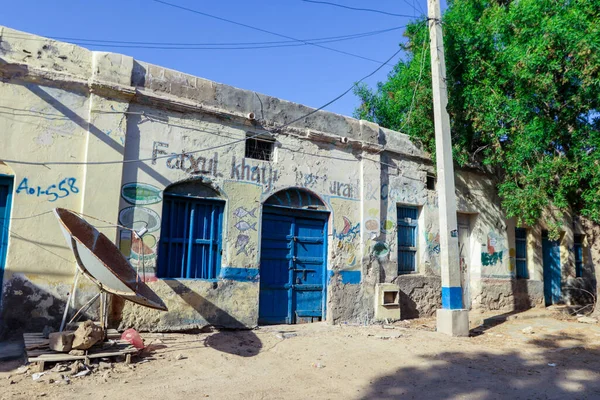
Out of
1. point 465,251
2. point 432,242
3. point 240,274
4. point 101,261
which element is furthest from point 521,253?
point 101,261

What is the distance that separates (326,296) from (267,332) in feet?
4.97

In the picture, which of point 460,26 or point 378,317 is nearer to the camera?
point 378,317

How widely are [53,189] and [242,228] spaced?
9.36 feet

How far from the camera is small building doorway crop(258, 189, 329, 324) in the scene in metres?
7.73

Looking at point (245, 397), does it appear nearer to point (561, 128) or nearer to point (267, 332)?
point (267, 332)

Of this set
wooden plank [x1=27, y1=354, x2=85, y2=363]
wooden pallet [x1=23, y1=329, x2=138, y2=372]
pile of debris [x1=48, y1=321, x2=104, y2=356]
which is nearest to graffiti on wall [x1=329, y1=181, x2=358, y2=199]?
wooden pallet [x1=23, y1=329, x2=138, y2=372]

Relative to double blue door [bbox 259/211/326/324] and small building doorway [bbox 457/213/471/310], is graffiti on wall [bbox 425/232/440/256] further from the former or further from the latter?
double blue door [bbox 259/211/326/324]

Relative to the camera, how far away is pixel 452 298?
7.76 meters

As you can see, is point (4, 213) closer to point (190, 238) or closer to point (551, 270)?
point (190, 238)

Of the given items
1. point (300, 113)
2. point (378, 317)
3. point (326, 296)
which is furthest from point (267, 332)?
point (300, 113)

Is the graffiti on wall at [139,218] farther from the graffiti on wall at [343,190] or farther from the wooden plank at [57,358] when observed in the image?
the graffiti on wall at [343,190]

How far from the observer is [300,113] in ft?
27.6

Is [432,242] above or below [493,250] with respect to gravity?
above

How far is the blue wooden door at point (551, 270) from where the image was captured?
12211mm
